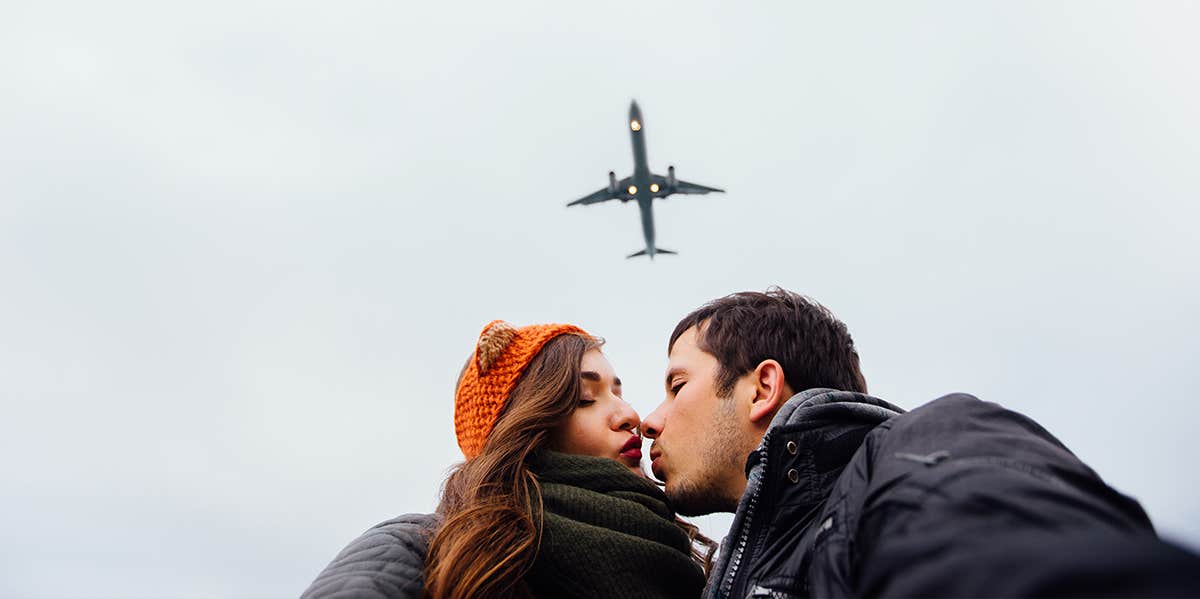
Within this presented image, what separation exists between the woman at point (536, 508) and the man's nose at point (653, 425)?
23 cm

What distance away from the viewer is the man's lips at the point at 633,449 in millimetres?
4340

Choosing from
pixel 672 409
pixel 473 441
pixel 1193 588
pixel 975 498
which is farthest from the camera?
pixel 473 441

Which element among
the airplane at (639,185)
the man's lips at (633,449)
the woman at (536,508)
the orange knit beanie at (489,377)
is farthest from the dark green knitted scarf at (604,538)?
the airplane at (639,185)

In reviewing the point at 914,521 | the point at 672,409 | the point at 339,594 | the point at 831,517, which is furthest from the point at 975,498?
the point at 672,409

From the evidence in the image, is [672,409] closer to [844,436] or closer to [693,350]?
[693,350]

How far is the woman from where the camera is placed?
10.2ft

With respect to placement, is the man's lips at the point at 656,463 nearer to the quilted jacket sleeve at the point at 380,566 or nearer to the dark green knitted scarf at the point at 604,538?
the dark green knitted scarf at the point at 604,538

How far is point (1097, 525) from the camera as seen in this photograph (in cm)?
137

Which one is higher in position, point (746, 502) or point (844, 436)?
point (844, 436)

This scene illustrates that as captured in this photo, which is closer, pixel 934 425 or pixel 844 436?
pixel 934 425

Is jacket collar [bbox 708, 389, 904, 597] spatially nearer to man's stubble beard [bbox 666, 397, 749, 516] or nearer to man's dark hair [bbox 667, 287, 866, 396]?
man's stubble beard [bbox 666, 397, 749, 516]

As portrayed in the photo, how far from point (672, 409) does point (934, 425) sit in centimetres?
213

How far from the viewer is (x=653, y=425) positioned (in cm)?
406

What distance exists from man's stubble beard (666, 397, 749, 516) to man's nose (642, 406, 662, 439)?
0.32 metres
